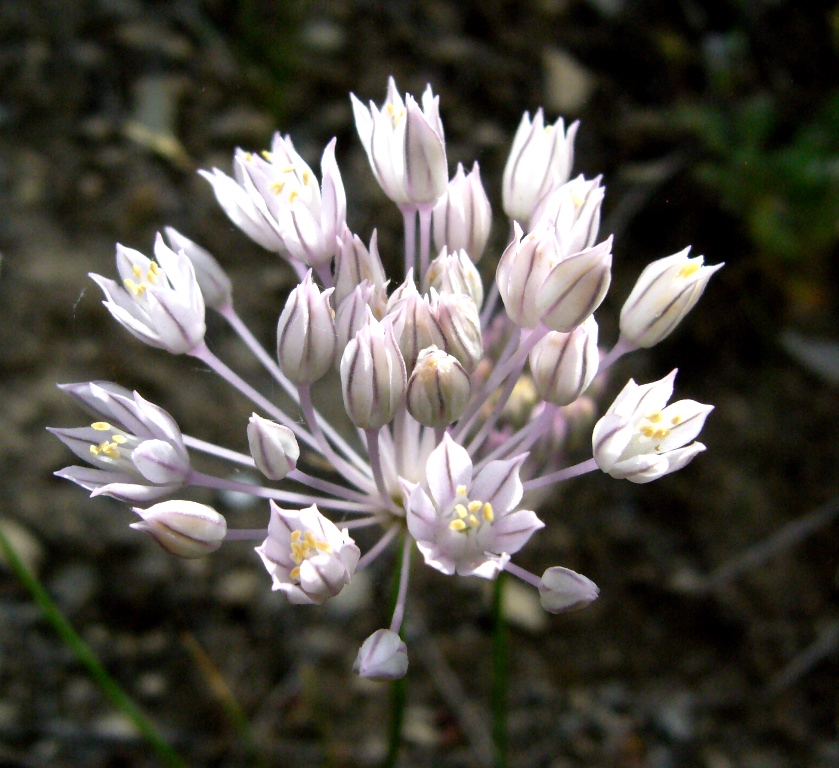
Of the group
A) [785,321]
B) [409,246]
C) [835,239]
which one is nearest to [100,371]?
[409,246]

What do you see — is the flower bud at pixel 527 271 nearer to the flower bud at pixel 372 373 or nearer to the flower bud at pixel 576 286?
the flower bud at pixel 576 286

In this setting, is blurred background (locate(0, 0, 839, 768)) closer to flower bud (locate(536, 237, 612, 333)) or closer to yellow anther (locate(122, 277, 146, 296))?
yellow anther (locate(122, 277, 146, 296))

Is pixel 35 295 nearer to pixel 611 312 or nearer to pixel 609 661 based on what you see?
pixel 611 312

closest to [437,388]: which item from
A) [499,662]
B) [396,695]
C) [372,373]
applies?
[372,373]

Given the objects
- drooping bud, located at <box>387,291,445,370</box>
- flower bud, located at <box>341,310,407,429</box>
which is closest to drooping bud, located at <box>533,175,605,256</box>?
drooping bud, located at <box>387,291,445,370</box>

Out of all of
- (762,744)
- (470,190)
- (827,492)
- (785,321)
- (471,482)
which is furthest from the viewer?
(785,321)

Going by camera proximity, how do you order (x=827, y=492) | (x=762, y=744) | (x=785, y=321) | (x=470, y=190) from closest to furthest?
(x=470, y=190) < (x=762, y=744) < (x=827, y=492) < (x=785, y=321)

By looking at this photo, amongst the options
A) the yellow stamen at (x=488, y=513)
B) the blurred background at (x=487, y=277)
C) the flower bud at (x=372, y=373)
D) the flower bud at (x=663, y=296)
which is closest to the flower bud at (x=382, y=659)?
the yellow stamen at (x=488, y=513)

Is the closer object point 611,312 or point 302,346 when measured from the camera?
point 302,346
